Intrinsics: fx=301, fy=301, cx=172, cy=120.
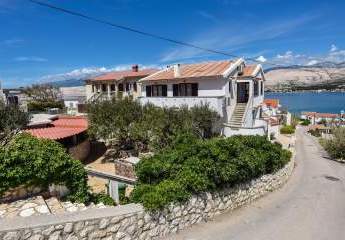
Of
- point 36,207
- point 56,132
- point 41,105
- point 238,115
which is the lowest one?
point 36,207

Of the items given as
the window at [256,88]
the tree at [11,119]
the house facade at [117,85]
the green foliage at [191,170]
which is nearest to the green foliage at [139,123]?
the tree at [11,119]

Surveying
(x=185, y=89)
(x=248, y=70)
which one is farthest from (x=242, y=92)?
(x=185, y=89)

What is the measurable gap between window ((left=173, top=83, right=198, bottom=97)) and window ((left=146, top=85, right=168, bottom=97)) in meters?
1.41

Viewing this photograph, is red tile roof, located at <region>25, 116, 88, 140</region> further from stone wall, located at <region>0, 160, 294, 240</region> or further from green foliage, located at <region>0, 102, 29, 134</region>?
stone wall, located at <region>0, 160, 294, 240</region>

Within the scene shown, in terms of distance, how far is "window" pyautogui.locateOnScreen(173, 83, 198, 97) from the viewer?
31047mm

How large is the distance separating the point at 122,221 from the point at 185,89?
23.6 m

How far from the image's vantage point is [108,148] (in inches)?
1073

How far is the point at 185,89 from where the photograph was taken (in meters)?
31.8

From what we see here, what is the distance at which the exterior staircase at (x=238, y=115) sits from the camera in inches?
1193

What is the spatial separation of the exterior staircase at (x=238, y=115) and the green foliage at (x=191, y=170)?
14319 millimetres

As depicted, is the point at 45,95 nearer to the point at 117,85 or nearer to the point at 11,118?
the point at 117,85

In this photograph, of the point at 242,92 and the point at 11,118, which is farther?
the point at 242,92

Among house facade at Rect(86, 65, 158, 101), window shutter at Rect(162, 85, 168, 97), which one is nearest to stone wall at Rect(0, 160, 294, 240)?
window shutter at Rect(162, 85, 168, 97)

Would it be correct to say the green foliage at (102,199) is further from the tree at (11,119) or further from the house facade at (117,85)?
the house facade at (117,85)
